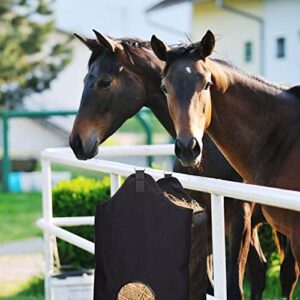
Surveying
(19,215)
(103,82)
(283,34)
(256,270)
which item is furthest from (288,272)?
(283,34)

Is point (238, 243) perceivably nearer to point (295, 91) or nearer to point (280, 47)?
point (295, 91)

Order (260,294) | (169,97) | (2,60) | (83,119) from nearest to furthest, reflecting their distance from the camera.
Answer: (169,97) → (83,119) → (260,294) → (2,60)

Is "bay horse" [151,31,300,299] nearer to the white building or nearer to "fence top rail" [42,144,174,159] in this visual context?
"fence top rail" [42,144,174,159]

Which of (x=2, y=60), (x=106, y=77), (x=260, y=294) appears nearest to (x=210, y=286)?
(x=260, y=294)

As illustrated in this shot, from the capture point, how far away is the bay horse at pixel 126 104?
199 inches

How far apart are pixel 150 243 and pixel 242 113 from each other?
102cm

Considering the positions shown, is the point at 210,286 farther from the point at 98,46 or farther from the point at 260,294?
the point at 98,46

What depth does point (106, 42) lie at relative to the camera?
16.7ft

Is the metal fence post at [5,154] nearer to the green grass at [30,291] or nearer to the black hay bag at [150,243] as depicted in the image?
the green grass at [30,291]

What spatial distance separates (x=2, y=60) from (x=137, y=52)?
23.8 metres

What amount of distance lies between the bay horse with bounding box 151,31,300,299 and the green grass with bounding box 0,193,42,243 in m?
6.48

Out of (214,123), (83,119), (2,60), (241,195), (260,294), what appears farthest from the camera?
(2,60)

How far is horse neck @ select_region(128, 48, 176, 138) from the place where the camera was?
5247 mm

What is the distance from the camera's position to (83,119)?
505 centimetres
